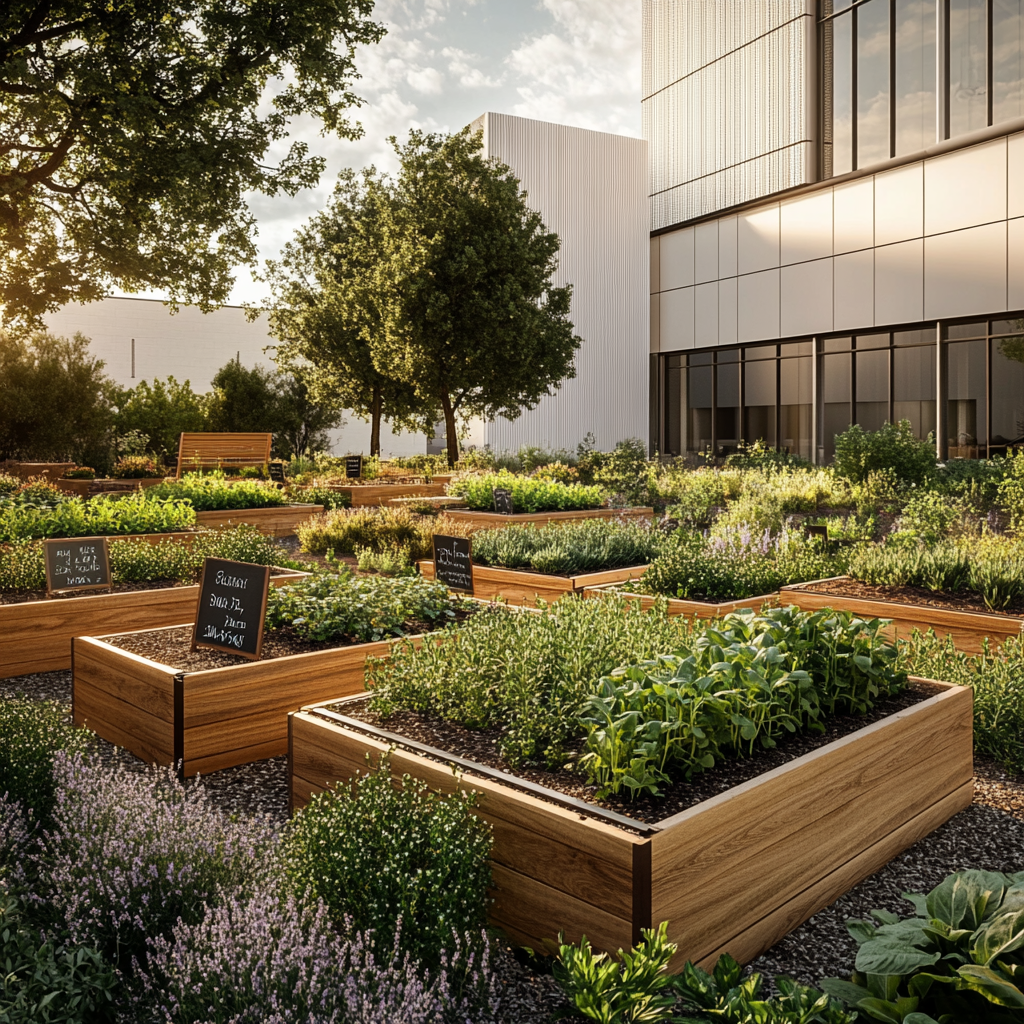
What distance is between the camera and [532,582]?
704 centimetres

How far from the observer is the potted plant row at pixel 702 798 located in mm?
2414

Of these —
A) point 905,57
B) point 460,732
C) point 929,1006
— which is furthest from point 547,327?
point 929,1006

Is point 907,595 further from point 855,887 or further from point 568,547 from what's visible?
point 855,887

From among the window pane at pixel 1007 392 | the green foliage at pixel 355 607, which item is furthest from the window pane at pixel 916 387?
the green foliage at pixel 355 607

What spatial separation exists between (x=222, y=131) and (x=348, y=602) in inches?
346

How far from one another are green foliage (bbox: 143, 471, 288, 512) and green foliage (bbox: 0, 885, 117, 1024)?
9273 millimetres

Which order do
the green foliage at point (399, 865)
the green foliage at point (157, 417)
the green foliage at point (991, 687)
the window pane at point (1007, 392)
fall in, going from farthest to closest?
the green foliage at point (157, 417) → the window pane at point (1007, 392) → the green foliage at point (991, 687) → the green foliage at point (399, 865)

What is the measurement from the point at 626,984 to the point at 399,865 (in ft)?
2.20

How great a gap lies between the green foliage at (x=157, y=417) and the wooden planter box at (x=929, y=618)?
2124cm

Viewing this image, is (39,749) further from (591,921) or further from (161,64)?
(161,64)

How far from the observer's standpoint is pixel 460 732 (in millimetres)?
3363

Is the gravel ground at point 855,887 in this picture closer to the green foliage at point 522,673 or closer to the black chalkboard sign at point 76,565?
the green foliage at point 522,673

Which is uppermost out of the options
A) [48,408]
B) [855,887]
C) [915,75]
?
[915,75]

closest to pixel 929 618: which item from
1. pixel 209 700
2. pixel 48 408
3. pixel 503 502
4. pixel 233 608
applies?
pixel 233 608
